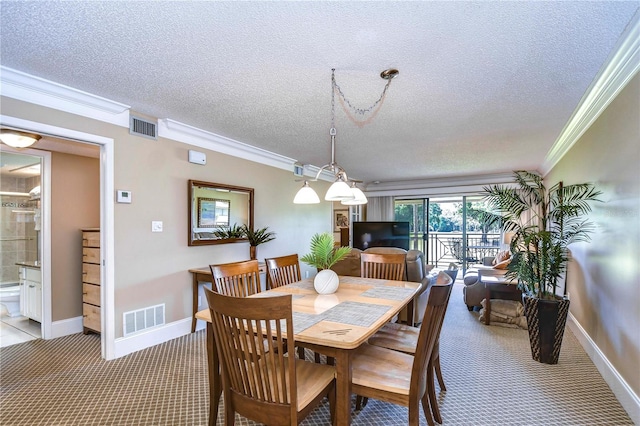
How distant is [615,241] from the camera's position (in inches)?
93.5

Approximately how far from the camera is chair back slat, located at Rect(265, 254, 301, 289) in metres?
2.87

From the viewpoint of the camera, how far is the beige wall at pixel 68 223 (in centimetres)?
362

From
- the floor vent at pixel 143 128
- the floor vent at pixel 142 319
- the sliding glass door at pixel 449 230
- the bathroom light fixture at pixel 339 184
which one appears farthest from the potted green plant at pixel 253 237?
the sliding glass door at pixel 449 230

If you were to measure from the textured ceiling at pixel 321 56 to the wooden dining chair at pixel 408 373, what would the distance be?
1.47 m

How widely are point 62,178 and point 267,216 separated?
101 inches

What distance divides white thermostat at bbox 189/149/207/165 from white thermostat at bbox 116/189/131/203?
84 cm

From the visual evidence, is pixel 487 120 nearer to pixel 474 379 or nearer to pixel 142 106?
pixel 474 379

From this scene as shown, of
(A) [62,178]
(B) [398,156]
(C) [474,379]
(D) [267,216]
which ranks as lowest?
(C) [474,379]

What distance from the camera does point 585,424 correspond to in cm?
201

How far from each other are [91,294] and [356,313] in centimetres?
328

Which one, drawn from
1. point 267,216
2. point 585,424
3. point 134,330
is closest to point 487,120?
point 585,424

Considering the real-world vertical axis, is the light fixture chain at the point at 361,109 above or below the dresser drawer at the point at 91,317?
above

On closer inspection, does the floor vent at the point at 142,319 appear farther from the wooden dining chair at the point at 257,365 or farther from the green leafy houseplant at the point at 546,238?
the green leafy houseplant at the point at 546,238

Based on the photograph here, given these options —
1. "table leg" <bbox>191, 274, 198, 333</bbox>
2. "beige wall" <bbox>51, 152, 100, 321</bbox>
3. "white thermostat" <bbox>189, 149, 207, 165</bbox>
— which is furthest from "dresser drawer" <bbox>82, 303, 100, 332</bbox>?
"white thermostat" <bbox>189, 149, 207, 165</bbox>
